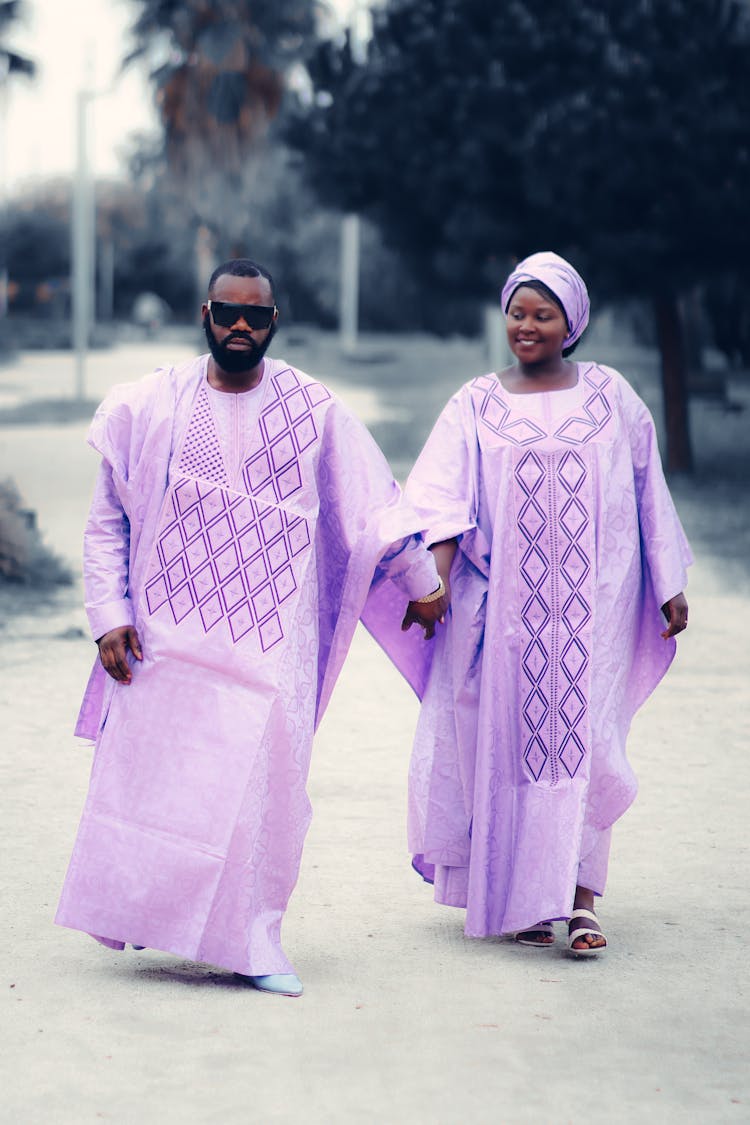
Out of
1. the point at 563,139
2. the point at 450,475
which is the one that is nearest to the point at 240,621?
the point at 450,475

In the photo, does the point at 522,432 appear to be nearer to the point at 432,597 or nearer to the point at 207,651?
the point at 432,597

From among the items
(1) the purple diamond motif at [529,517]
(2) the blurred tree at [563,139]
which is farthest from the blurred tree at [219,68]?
(1) the purple diamond motif at [529,517]

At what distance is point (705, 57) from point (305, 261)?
4945 centimetres

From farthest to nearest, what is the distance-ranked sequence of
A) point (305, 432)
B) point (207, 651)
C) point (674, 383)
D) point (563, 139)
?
1. point (674, 383)
2. point (563, 139)
3. point (305, 432)
4. point (207, 651)

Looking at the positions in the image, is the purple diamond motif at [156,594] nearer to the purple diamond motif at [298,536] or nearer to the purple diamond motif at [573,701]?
the purple diamond motif at [298,536]

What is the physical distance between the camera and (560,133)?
18.7m

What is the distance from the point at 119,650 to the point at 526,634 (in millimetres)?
1110

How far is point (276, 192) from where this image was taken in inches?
2542

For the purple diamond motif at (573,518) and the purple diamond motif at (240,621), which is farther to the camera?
the purple diamond motif at (573,518)

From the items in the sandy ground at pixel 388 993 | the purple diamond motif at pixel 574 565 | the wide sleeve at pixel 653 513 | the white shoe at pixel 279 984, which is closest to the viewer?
the sandy ground at pixel 388 993

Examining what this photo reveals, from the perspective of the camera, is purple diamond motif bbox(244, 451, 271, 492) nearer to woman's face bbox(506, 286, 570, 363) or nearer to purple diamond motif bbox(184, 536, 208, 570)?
purple diamond motif bbox(184, 536, 208, 570)

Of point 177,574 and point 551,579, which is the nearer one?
point 177,574

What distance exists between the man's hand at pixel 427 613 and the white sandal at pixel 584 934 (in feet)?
2.73

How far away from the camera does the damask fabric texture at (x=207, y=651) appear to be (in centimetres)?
468
